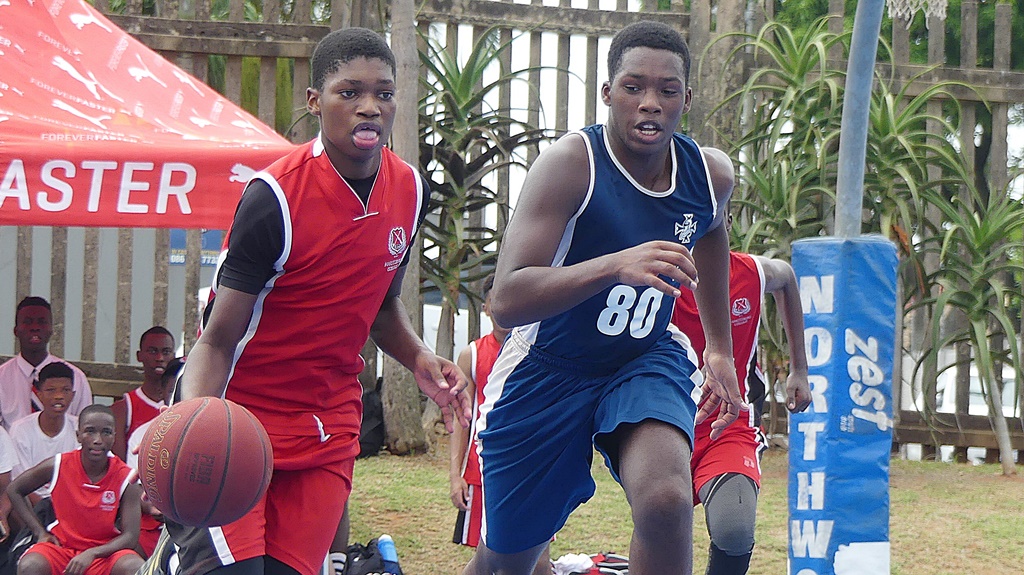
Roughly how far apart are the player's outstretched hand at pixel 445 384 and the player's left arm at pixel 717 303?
2.58 feet

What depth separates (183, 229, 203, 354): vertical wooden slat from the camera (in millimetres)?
7992

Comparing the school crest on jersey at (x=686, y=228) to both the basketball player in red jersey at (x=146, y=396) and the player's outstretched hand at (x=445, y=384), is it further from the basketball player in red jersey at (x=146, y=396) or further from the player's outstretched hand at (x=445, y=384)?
the basketball player in red jersey at (x=146, y=396)

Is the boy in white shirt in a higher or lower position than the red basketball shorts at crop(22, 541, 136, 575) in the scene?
higher

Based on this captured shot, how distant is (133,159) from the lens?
202 inches

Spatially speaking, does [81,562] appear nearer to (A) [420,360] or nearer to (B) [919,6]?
(A) [420,360]

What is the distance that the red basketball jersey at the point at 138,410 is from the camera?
6672mm

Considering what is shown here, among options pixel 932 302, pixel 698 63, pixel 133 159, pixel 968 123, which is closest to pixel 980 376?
pixel 932 302

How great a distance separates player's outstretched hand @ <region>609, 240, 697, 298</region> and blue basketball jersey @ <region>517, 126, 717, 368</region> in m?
0.54

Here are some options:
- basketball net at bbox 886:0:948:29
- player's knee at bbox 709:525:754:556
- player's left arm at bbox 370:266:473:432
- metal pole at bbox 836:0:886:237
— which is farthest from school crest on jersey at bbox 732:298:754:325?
basketball net at bbox 886:0:948:29

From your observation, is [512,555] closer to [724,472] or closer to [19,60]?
[724,472]

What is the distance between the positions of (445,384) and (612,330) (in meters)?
0.58

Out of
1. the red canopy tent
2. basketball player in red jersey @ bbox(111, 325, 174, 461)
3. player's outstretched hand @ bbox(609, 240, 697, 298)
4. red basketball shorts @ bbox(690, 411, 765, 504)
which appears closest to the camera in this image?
player's outstretched hand @ bbox(609, 240, 697, 298)

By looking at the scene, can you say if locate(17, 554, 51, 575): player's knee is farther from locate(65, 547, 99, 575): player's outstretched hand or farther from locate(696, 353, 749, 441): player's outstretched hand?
Result: locate(696, 353, 749, 441): player's outstretched hand

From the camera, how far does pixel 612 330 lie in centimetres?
355
